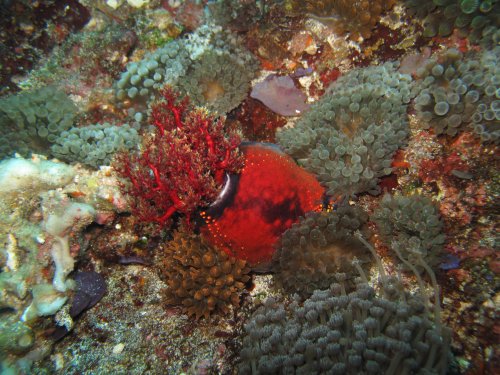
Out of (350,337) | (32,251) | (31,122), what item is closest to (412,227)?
(350,337)

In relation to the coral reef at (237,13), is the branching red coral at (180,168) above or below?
below

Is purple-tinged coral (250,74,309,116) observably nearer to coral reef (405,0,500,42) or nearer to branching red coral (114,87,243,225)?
branching red coral (114,87,243,225)

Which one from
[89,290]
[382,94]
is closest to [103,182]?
[89,290]

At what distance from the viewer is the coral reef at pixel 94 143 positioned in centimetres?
444

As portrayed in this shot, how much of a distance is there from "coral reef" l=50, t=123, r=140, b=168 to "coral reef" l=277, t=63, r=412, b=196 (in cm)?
232

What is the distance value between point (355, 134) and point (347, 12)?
1970 mm

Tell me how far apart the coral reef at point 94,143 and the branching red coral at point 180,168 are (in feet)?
2.35

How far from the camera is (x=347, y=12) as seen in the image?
14.9 ft

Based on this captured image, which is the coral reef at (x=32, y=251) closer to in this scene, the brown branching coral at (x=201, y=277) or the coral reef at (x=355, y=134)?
the brown branching coral at (x=201, y=277)

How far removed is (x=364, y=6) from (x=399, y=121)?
6.19 ft

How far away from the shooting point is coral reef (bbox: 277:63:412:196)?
3.79 metres

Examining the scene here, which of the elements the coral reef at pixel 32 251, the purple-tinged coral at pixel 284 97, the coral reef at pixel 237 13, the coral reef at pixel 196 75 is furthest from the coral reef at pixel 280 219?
the coral reef at pixel 237 13

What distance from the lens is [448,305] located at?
3.14 metres

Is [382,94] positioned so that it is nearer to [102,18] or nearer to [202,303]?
[202,303]
